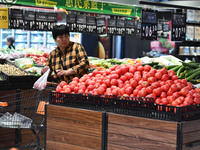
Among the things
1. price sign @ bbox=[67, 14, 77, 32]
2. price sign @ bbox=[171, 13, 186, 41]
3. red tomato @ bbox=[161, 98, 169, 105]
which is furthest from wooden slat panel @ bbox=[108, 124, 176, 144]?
price sign @ bbox=[171, 13, 186, 41]

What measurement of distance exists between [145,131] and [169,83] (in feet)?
2.18

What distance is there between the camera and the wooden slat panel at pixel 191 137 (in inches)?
115

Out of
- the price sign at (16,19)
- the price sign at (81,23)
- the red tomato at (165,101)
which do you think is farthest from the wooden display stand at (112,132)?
the price sign at (81,23)

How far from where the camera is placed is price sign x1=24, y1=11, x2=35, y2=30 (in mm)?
7977

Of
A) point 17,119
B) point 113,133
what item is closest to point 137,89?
Answer: point 113,133

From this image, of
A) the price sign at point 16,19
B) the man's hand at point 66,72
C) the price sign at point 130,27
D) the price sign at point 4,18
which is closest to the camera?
the man's hand at point 66,72

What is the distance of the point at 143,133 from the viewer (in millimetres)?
3082

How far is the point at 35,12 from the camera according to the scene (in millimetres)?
8141

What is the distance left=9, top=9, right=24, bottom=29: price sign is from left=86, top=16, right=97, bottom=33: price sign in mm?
1861

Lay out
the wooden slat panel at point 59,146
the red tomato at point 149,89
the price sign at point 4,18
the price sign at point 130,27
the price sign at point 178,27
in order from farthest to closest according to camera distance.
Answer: the price sign at point 130,27, the price sign at point 178,27, the price sign at point 4,18, the wooden slat panel at point 59,146, the red tomato at point 149,89

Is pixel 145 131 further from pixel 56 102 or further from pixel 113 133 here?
pixel 56 102

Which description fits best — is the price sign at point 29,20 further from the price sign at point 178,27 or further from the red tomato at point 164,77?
the red tomato at point 164,77

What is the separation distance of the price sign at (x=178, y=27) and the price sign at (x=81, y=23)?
95.7 inches

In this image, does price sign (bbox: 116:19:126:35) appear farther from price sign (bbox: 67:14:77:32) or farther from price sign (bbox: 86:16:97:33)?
price sign (bbox: 67:14:77:32)
